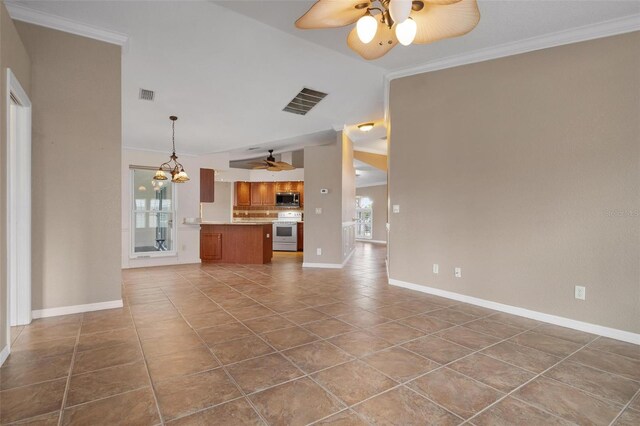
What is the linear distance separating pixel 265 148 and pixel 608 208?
6.70 meters

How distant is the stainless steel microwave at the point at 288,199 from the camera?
9.83 metres

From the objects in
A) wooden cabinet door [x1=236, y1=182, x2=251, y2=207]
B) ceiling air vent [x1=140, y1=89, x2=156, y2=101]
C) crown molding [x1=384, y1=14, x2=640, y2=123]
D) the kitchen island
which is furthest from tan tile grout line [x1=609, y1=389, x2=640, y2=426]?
wooden cabinet door [x1=236, y1=182, x2=251, y2=207]

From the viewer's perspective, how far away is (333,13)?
194cm

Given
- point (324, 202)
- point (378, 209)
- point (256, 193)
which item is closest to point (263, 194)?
point (256, 193)

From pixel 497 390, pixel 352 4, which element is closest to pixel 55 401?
pixel 497 390

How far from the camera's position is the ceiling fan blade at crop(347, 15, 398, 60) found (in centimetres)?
210

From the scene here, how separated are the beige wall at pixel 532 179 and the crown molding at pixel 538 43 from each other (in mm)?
63

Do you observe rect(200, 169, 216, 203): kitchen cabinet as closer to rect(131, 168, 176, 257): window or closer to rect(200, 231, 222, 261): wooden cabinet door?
rect(131, 168, 176, 257): window

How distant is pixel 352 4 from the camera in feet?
6.13

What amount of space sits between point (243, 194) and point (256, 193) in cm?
41

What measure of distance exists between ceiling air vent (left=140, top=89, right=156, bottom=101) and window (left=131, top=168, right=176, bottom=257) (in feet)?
8.75

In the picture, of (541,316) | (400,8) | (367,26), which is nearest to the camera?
(400,8)

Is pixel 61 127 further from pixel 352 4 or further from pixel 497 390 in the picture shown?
pixel 497 390

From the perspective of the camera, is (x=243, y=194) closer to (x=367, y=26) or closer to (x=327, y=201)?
(x=327, y=201)
